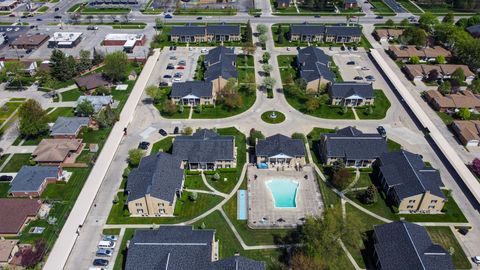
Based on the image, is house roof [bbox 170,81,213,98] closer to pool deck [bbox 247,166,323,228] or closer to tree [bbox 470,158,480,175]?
pool deck [bbox 247,166,323,228]

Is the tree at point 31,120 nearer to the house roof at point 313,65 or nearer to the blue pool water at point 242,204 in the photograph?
the blue pool water at point 242,204

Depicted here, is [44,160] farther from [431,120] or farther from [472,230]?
[431,120]

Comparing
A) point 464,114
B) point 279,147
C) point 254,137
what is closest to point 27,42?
point 254,137

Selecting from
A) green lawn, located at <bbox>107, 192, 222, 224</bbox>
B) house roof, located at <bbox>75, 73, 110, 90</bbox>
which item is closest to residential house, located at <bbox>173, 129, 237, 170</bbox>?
green lawn, located at <bbox>107, 192, 222, 224</bbox>

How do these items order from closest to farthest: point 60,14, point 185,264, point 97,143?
1. point 185,264
2. point 97,143
3. point 60,14

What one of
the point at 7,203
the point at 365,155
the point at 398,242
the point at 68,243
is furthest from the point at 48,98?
the point at 398,242

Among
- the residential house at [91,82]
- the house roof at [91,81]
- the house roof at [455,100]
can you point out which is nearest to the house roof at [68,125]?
the residential house at [91,82]
